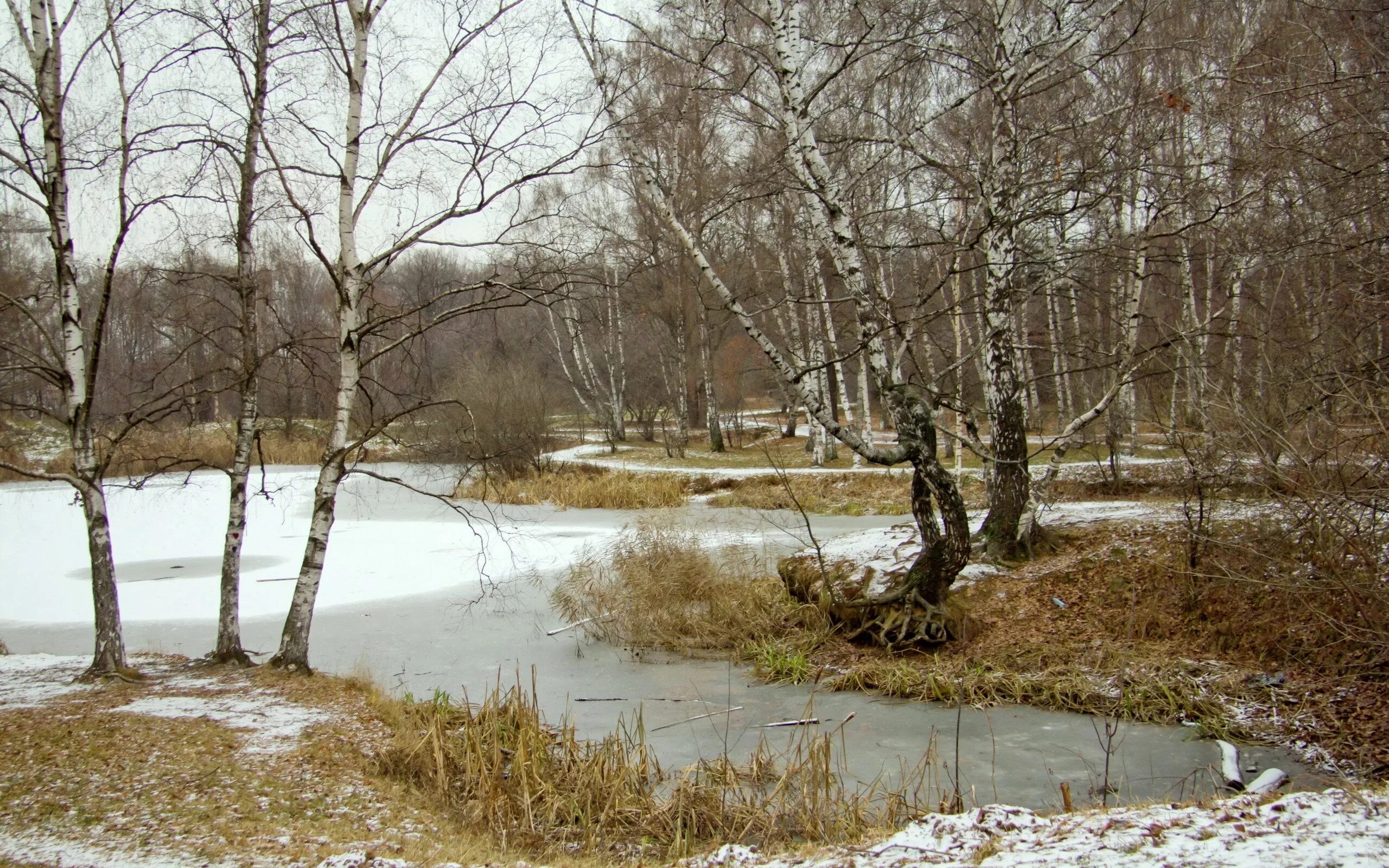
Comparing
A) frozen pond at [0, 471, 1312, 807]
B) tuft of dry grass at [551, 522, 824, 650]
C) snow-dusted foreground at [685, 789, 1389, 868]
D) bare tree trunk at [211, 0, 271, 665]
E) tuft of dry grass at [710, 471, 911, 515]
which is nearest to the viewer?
snow-dusted foreground at [685, 789, 1389, 868]

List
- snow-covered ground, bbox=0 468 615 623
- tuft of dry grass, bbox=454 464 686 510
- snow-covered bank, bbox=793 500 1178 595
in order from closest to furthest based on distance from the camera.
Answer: snow-covered bank, bbox=793 500 1178 595
snow-covered ground, bbox=0 468 615 623
tuft of dry grass, bbox=454 464 686 510

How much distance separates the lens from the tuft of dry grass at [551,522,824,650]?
→ 10234mm

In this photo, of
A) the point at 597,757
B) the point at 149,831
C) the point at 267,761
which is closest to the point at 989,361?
the point at 597,757

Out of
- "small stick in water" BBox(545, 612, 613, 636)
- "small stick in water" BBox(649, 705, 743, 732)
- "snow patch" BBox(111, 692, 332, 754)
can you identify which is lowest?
"small stick in water" BBox(649, 705, 743, 732)

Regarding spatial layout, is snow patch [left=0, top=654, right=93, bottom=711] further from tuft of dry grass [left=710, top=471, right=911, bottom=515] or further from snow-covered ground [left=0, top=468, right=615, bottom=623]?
tuft of dry grass [left=710, top=471, right=911, bottom=515]

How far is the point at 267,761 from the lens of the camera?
18.6ft

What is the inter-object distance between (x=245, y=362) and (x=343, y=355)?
112 cm

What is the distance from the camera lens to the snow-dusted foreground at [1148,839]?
3072mm

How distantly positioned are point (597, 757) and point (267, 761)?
81.2 inches

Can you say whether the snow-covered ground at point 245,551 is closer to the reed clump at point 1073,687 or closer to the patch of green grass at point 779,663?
the patch of green grass at point 779,663

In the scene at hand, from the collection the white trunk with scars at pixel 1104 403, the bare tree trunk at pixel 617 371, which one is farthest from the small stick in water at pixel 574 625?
the bare tree trunk at pixel 617 371

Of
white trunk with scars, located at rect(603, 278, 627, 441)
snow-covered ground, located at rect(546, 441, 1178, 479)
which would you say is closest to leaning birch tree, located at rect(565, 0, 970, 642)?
snow-covered ground, located at rect(546, 441, 1178, 479)

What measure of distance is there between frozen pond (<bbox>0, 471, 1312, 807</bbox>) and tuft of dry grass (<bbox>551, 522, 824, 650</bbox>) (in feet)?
1.38

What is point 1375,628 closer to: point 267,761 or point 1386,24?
point 1386,24
